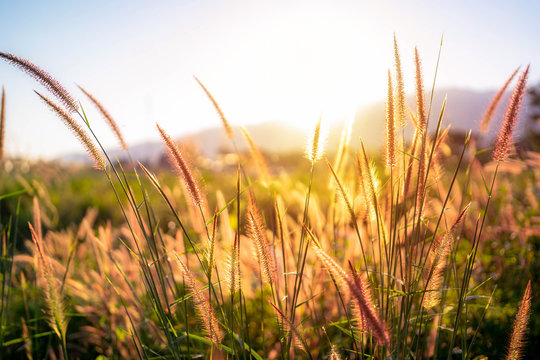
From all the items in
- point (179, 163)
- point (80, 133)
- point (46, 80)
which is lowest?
point (179, 163)

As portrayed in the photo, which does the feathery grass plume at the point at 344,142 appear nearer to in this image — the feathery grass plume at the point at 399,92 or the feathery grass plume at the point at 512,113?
the feathery grass plume at the point at 399,92

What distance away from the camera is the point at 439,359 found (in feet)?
5.99

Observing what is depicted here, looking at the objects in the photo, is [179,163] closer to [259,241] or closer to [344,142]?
[259,241]

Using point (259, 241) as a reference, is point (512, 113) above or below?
above

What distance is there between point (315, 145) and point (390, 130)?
230mm

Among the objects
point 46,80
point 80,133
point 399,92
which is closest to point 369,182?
point 399,92

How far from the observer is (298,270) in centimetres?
129

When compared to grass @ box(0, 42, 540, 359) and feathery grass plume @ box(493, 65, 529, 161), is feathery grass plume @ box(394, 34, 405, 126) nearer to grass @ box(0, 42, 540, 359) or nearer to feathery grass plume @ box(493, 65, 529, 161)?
grass @ box(0, 42, 540, 359)

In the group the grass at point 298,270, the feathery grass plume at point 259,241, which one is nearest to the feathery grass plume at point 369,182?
the grass at point 298,270

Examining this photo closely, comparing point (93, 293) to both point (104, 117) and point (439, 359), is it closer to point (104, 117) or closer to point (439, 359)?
point (104, 117)

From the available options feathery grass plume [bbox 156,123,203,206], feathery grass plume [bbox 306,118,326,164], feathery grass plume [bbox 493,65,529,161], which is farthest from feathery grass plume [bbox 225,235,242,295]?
feathery grass plume [bbox 493,65,529,161]

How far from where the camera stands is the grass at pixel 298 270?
44.4 inches

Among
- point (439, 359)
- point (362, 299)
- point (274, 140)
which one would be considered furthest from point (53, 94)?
point (274, 140)

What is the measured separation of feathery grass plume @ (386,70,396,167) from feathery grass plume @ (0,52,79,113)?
0.94 meters
